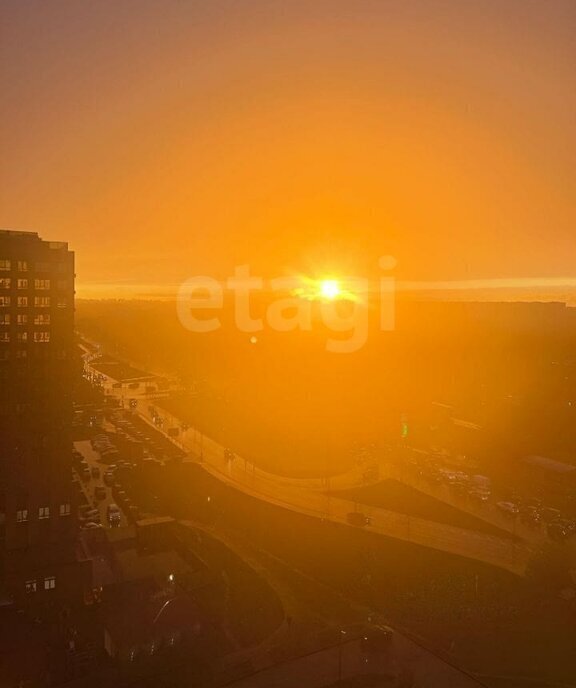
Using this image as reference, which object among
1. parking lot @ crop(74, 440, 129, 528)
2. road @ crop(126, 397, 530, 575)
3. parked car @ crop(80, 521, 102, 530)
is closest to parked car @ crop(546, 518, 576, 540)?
road @ crop(126, 397, 530, 575)

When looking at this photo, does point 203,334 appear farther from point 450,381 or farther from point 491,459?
point 491,459

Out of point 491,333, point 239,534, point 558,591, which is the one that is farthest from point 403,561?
point 491,333

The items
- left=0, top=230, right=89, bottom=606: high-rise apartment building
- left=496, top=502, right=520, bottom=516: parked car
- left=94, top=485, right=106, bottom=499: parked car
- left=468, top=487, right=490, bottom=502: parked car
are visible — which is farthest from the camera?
left=468, top=487, right=490, bottom=502: parked car

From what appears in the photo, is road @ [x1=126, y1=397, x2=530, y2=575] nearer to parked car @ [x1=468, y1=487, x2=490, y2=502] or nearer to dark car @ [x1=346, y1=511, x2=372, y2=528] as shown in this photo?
dark car @ [x1=346, y1=511, x2=372, y2=528]

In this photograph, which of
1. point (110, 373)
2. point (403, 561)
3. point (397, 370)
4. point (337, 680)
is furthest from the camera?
point (110, 373)

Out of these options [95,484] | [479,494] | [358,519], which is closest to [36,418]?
[358,519]

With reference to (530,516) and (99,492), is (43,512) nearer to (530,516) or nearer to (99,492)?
(99,492)
